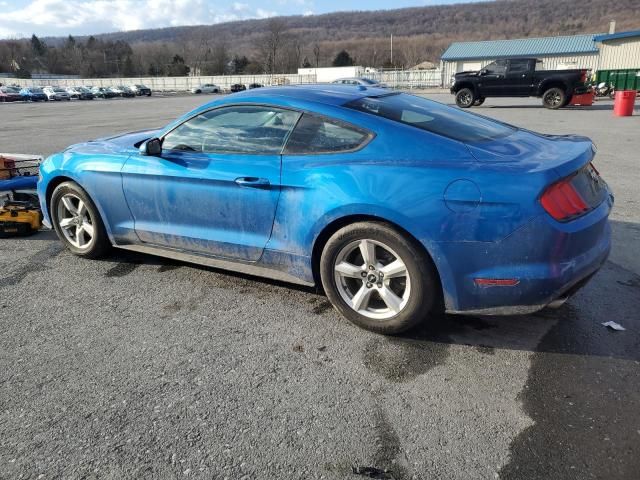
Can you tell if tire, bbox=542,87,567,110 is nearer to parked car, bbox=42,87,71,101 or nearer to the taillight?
the taillight

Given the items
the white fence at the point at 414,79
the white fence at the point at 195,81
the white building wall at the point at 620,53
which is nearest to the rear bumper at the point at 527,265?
the white building wall at the point at 620,53

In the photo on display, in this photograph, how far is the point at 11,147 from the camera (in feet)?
42.1

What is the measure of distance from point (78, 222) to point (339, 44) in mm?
159456

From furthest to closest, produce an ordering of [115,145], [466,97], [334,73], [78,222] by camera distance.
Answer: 1. [334,73]
2. [466,97]
3. [78,222]
4. [115,145]

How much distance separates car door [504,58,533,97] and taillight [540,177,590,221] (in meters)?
20.7

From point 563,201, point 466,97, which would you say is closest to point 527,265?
point 563,201

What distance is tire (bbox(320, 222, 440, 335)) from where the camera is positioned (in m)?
3.04

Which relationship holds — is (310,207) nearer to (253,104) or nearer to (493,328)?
(253,104)

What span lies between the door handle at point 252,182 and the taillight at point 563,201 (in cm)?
166

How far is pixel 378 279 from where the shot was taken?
3.21 m

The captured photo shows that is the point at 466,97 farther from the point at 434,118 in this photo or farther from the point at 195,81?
the point at 195,81

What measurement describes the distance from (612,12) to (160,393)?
169 metres

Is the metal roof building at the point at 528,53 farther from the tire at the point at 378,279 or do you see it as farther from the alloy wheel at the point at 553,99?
the tire at the point at 378,279

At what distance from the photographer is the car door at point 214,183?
11.5 feet
